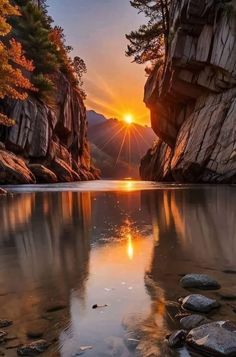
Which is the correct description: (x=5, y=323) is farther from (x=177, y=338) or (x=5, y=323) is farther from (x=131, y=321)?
(x=177, y=338)

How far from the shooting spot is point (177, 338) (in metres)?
2.35

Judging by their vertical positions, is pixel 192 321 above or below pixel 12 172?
below

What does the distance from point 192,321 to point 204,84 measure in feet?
90.1

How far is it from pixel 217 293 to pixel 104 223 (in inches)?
177

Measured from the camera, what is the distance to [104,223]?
25.1 feet

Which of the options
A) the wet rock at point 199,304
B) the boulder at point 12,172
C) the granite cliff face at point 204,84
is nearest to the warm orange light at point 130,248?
the wet rock at point 199,304

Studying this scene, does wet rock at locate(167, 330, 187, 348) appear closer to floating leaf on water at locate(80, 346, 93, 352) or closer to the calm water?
the calm water

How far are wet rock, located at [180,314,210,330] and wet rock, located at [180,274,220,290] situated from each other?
31.7 inches

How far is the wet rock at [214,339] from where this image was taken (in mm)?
2162

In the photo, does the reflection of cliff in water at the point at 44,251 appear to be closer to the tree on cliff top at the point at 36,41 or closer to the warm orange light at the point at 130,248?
the warm orange light at the point at 130,248

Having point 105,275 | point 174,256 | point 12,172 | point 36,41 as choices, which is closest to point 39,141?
point 12,172

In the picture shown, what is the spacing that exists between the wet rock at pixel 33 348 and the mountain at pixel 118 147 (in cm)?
12309

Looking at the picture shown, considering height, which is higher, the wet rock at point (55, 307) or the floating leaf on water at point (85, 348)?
the wet rock at point (55, 307)

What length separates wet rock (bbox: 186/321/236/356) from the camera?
2162 mm
